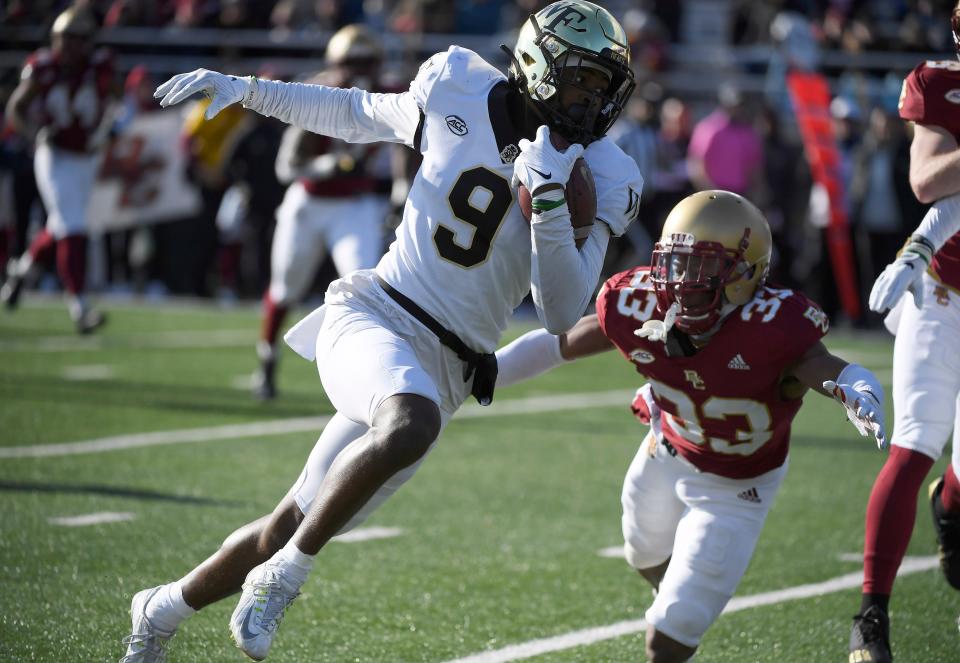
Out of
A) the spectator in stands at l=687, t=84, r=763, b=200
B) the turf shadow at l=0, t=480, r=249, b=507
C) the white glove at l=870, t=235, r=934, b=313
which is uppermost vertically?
the white glove at l=870, t=235, r=934, b=313

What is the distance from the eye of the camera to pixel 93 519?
5176 millimetres

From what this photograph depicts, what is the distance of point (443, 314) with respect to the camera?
351 centimetres

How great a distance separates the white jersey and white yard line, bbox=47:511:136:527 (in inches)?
83.0

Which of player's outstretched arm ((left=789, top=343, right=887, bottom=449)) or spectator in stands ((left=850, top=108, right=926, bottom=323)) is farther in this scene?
spectator in stands ((left=850, top=108, right=926, bottom=323))

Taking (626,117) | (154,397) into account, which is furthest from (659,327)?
(626,117)

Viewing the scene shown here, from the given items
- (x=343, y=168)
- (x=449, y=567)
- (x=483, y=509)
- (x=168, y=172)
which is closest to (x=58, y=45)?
(x=343, y=168)

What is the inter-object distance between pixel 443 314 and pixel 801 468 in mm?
3599

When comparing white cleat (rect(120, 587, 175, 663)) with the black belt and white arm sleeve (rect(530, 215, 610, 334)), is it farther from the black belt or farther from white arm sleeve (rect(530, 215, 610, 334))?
white arm sleeve (rect(530, 215, 610, 334))

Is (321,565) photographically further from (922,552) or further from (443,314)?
(922,552)

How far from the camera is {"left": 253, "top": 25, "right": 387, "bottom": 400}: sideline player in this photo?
7676 mm

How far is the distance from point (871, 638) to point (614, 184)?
140cm

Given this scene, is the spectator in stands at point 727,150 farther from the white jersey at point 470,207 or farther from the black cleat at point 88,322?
the white jersey at point 470,207

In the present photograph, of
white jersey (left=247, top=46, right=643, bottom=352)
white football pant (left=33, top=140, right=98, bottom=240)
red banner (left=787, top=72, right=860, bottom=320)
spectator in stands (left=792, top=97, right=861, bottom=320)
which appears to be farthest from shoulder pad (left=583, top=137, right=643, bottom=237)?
spectator in stands (left=792, top=97, right=861, bottom=320)

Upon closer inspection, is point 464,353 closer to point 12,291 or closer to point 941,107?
point 941,107
